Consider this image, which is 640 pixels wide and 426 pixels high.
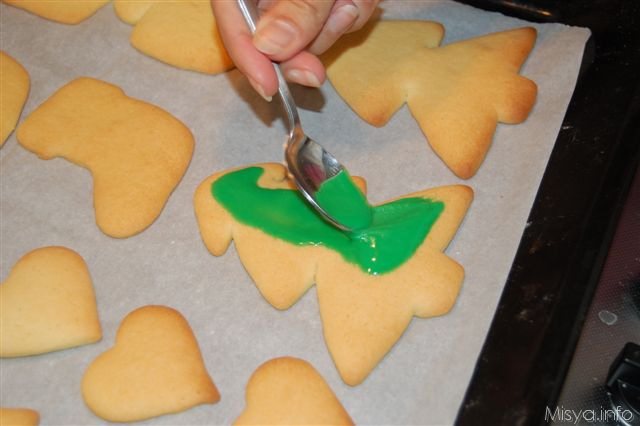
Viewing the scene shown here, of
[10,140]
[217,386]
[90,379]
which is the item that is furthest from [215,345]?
[10,140]

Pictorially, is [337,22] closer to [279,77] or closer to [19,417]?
[279,77]

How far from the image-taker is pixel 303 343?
3.36 feet

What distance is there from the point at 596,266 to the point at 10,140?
96 centimetres

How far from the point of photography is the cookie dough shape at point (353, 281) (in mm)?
1008

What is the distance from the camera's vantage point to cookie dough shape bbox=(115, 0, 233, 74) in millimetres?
1293

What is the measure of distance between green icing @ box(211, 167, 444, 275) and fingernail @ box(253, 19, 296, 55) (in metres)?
0.24

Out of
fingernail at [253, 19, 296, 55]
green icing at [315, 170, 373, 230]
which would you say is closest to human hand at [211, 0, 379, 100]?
fingernail at [253, 19, 296, 55]

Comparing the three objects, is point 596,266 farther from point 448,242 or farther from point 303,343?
point 303,343

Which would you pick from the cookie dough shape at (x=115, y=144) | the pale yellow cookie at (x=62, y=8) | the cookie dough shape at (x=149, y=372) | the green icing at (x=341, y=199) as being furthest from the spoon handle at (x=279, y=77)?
the pale yellow cookie at (x=62, y=8)

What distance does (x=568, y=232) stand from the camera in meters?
1.06

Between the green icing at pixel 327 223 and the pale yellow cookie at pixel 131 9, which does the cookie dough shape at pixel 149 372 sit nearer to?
the green icing at pixel 327 223

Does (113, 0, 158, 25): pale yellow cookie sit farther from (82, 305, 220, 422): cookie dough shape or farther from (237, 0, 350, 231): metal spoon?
(82, 305, 220, 422): cookie dough shape

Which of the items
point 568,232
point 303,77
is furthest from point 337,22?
point 568,232

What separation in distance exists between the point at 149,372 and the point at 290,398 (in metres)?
0.20
